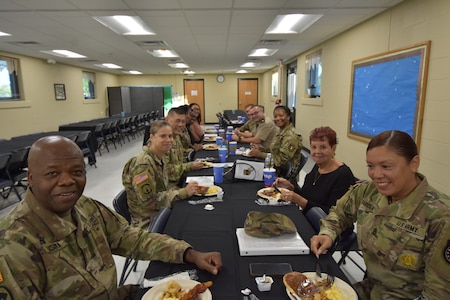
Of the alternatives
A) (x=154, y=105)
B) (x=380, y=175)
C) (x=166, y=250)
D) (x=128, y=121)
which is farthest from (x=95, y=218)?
(x=154, y=105)

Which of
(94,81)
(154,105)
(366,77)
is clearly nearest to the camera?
(366,77)

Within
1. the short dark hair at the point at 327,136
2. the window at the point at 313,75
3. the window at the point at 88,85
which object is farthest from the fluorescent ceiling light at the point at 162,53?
the short dark hair at the point at 327,136

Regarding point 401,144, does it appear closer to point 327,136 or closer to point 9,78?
point 327,136

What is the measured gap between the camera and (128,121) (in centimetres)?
997

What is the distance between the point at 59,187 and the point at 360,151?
470cm

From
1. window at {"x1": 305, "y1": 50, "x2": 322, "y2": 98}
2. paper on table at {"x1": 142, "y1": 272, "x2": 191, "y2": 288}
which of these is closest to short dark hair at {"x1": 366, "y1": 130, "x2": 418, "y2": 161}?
paper on table at {"x1": 142, "y1": 272, "x2": 191, "y2": 288}

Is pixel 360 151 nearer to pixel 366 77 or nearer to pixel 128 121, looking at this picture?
pixel 366 77

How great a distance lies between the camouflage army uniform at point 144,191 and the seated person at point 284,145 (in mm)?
1449

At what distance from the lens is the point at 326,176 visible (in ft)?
7.11

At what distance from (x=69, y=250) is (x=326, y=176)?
5.66ft

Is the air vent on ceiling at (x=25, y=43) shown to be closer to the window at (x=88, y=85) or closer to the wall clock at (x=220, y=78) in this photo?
the window at (x=88, y=85)

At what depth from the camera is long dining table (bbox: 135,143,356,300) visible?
1.10 meters

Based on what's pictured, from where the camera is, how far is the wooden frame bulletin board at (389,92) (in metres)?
3.37

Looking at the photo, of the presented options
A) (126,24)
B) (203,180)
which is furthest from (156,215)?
(126,24)
